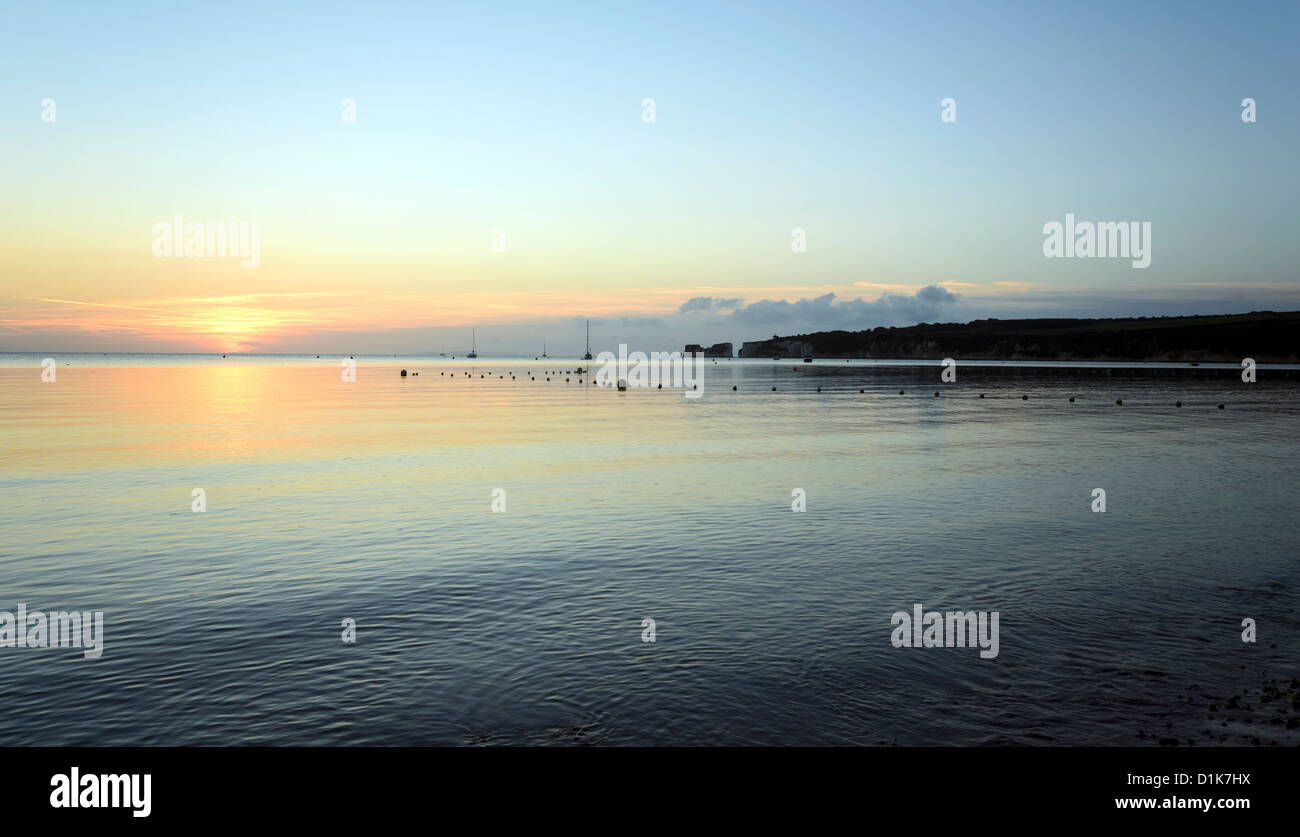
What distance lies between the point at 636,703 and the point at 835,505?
18.6 meters

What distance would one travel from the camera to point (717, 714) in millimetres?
11742

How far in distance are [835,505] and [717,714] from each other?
18.5 metres

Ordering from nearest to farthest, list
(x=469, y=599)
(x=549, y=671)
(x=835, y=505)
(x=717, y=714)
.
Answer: (x=717, y=714) < (x=549, y=671) < (x=469, y=599) < (x=835, y=505)

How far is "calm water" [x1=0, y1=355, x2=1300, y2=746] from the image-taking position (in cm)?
1170

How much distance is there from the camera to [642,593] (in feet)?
59.6

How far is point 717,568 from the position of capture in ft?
67.2

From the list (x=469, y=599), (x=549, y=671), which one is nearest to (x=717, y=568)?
(x=469, y=599)

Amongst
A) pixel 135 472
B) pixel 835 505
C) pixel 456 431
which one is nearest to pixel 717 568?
pixel 835 505

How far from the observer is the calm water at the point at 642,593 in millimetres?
11703

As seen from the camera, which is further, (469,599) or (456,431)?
(456,431)

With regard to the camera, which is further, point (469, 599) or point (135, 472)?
point (135, 472)
